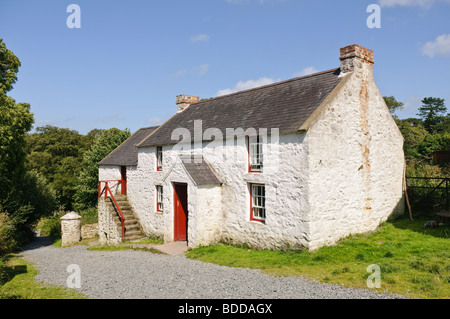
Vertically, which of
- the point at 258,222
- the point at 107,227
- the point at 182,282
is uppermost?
the point at 258,222

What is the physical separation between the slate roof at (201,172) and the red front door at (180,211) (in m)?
1.36

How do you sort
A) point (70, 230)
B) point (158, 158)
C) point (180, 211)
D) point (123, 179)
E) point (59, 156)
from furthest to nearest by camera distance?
point (59, 156) → point (123, 179) → point (70, 230) → point (158, 158) → point (180, 211)

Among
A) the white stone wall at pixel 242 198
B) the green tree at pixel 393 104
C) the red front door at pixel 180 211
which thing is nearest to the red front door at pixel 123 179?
the white stone wall at pixel 242 198

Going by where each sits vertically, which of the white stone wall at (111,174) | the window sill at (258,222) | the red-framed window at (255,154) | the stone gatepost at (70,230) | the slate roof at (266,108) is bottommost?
the stone gatepost at (70,230)

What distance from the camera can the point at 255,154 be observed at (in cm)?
1209

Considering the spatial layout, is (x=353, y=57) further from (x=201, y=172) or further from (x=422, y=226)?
(x=201, y=172)

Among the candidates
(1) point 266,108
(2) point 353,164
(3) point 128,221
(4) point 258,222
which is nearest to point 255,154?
(1) point 266,108

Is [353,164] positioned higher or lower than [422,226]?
higher

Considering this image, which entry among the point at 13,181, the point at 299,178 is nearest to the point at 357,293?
the point at 299,178

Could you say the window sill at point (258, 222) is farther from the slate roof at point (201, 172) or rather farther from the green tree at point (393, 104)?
the green tree at point (393, 104)

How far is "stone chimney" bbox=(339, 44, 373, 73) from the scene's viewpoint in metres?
12.0

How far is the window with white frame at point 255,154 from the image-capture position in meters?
11.9

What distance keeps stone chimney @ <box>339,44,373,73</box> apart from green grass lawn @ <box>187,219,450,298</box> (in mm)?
6666

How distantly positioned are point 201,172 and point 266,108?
3988 millimetres
